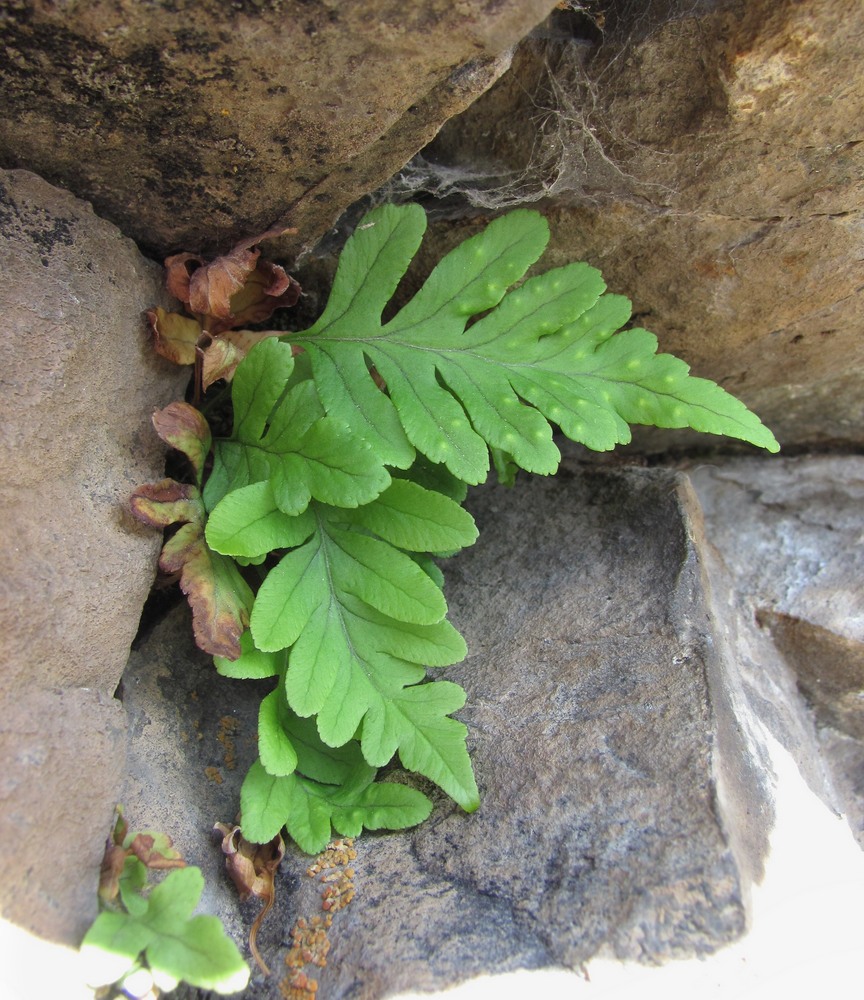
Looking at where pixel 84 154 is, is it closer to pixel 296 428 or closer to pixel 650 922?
pixel 296 428

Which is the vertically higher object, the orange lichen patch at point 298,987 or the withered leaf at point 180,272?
the withered leaf at point 180,272

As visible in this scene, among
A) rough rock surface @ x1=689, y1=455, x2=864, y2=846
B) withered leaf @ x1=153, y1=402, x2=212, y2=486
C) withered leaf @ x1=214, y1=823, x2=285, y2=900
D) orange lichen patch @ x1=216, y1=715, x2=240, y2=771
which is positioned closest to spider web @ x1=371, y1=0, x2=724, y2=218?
withered leaf @ x1=153, y1=402, x2=212, y2=486

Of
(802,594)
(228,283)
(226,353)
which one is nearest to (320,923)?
(226,353)

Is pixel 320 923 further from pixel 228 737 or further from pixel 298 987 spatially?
pixel 228 737

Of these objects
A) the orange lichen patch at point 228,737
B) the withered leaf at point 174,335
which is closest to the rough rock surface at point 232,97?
the withered leaf at point 174,335

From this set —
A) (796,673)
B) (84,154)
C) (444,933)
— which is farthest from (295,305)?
(796,673)

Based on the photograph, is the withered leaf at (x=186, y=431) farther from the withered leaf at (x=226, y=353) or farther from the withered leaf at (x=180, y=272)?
the withered leaf at (x=180, y=272)
